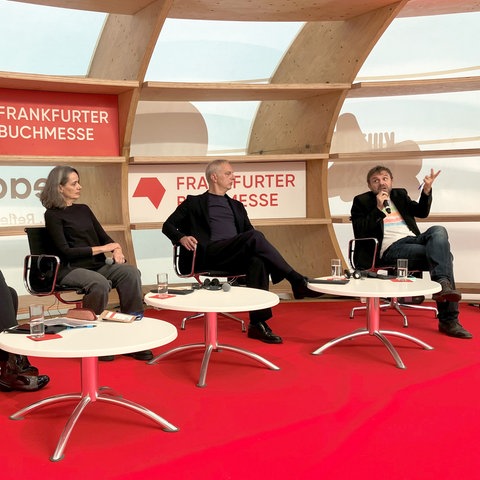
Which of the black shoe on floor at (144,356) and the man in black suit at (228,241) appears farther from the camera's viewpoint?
the man in black suit at (228,241)

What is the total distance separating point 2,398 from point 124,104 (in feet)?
9.32

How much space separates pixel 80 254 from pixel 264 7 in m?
2.49

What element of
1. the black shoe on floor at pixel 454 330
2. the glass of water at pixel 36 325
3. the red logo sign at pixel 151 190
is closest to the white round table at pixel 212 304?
the glass of water at pixel 36 325

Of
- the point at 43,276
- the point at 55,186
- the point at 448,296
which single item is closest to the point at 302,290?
the point at 448,296

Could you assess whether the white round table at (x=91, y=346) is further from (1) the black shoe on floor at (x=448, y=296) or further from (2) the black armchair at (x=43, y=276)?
(1) the black shoe on floor at (x=448, y=296)

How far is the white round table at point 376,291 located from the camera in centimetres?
333

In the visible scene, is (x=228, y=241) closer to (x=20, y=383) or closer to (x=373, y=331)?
(x=373, y=331)

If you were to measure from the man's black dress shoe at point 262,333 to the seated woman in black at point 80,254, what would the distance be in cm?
75

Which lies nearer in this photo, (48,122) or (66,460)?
(66,460)

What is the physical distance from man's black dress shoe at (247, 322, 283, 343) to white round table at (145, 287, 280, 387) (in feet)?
1.43

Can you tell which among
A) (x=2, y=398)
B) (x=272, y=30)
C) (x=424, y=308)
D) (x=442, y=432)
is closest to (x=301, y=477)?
(x=442, y=432)

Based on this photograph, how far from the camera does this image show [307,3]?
15.7 ft

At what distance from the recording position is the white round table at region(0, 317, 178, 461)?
218 centimetres

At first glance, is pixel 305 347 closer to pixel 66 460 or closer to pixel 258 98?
pixel 66 460
